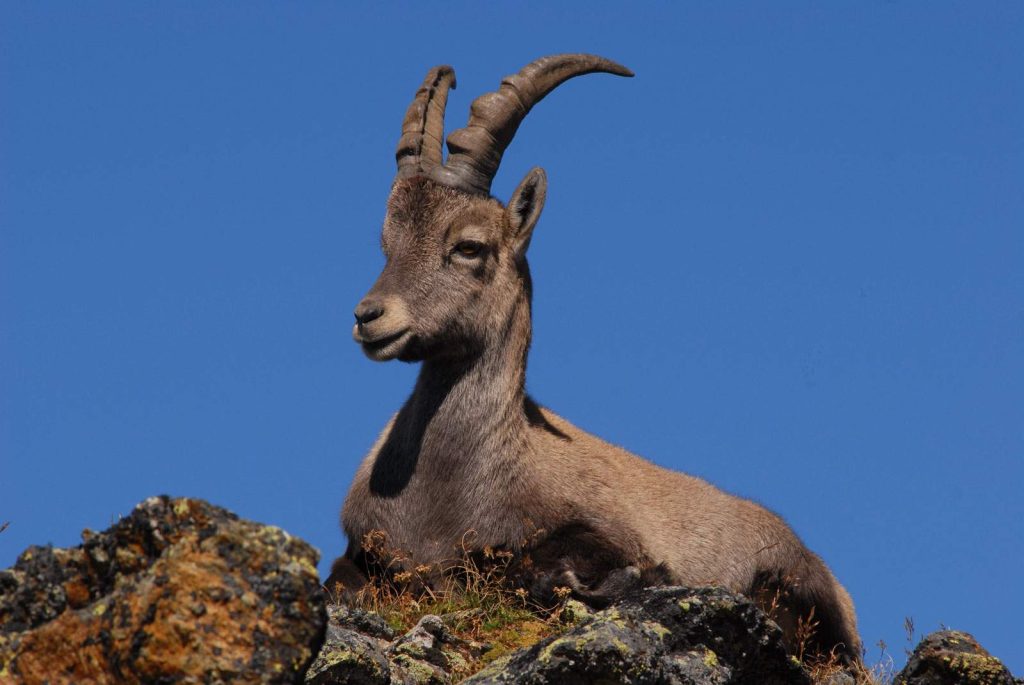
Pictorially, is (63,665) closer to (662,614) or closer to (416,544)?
(662,614)

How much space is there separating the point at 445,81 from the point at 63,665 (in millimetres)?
9373

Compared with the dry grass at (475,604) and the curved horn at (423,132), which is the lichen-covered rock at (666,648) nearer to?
the dry grass at (475,604)

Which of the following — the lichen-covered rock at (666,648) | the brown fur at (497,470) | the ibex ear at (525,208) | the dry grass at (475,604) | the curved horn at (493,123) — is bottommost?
the lichen-covered rock at (666,648)

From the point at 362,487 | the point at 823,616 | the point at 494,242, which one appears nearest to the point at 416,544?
the point at 362,487

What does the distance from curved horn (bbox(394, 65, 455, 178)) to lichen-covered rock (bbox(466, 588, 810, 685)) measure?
6030mm

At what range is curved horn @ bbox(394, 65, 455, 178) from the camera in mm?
13039

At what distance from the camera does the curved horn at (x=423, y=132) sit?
42.8 ft

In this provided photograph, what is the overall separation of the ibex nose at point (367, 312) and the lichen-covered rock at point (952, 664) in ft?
16.3

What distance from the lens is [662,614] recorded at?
7730mm

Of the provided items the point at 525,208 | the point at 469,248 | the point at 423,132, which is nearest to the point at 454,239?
the point at 469,248

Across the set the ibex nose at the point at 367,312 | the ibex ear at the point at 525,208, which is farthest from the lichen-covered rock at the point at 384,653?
the ibex ear at the point at 525,208

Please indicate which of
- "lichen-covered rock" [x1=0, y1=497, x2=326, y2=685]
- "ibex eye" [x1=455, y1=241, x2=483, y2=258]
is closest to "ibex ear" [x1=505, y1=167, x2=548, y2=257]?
"ibex eye" [x1=455, y1=241, x2=483, y2=258]

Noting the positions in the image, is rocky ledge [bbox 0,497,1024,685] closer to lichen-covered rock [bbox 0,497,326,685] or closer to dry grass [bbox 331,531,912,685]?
lichen-covered rock [bbox 0,497,326,685]

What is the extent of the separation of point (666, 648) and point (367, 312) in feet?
15.5
